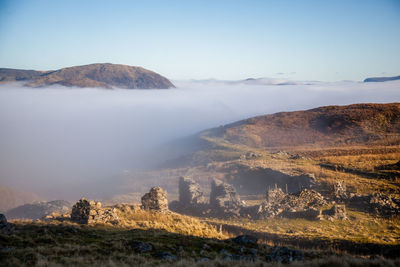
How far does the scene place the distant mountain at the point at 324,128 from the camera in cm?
8262

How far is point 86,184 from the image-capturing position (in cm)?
8325

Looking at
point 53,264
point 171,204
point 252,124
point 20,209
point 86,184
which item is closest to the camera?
point 53,264

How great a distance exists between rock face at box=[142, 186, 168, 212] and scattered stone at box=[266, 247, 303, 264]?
55.9ft

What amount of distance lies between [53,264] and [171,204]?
107ft

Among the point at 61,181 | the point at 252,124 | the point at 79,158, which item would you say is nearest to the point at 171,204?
the point at 61,181

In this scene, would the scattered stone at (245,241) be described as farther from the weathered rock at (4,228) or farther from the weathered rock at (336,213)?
the weathered rock at (4,228)

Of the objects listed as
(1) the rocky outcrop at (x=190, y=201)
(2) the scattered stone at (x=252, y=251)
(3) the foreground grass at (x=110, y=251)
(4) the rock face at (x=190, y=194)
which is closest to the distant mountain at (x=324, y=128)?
(4) the rock face at (x=190, y=194)

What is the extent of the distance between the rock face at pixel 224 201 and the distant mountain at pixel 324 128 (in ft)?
174

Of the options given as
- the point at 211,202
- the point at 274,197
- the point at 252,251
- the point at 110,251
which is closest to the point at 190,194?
the point at 211,202

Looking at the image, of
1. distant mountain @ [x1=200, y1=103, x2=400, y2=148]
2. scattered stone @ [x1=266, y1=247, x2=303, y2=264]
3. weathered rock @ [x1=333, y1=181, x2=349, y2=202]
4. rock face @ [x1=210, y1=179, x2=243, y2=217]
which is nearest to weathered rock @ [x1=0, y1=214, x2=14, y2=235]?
scattered stone @ [x1=266, y1=247, x2=303, y2=264]

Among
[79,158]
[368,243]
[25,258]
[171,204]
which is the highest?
[25,258]

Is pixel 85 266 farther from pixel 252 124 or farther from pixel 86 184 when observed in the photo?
pixel 252 124

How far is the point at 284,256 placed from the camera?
14.5 meters

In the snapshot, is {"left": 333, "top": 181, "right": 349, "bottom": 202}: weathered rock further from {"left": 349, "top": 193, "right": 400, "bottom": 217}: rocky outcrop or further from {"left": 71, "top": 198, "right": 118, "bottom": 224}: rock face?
{"left": 71, "top": 198, "right": 118, "bottom": 224}: rock face
